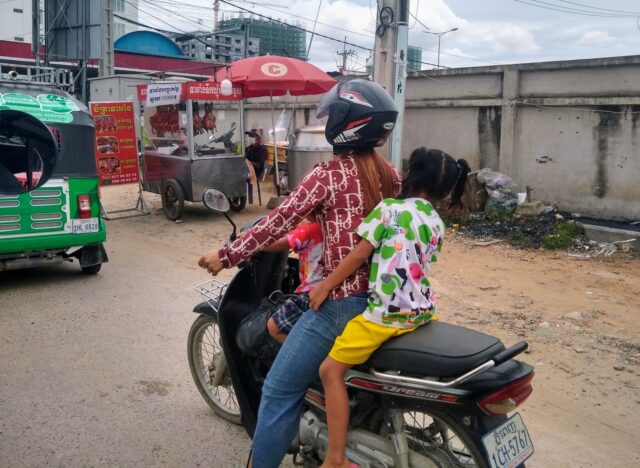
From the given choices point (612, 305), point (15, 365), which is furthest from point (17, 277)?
point (612, 305)

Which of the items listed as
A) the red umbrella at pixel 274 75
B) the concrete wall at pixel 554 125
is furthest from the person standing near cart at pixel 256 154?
the concrete wall at pixel 554 125

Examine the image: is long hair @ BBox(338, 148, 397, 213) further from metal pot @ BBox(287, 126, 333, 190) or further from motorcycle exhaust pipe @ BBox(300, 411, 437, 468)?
metal pot @ BBox(287, 126, 333, 190)

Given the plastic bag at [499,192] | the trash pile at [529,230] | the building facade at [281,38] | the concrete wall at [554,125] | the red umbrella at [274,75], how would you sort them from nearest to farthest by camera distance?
the trash pile at [529,230], the concrete wall at [554,125], the plastic bag at [499,192], the red umbrella at [274,75], the building facade at [281,38]

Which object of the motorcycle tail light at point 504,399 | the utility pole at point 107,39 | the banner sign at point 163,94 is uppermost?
the utility pole at point 107,39

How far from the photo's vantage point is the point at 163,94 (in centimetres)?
1056

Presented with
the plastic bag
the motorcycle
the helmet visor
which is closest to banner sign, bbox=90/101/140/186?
the plastic bag

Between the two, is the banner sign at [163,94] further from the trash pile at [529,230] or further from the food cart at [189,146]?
the trash pile at [529,230]

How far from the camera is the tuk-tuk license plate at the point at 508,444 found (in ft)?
7.14

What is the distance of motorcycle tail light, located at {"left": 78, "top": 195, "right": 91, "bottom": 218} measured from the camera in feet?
21.6

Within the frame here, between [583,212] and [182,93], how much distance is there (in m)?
6.73

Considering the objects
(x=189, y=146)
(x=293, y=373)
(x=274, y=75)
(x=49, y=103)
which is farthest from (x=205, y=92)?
(x=293, y=373)

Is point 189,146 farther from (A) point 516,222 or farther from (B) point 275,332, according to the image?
(B) point 275,332

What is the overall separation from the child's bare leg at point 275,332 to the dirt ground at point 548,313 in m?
0.91

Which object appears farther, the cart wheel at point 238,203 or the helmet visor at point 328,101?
the cart wheel at point 238,203
